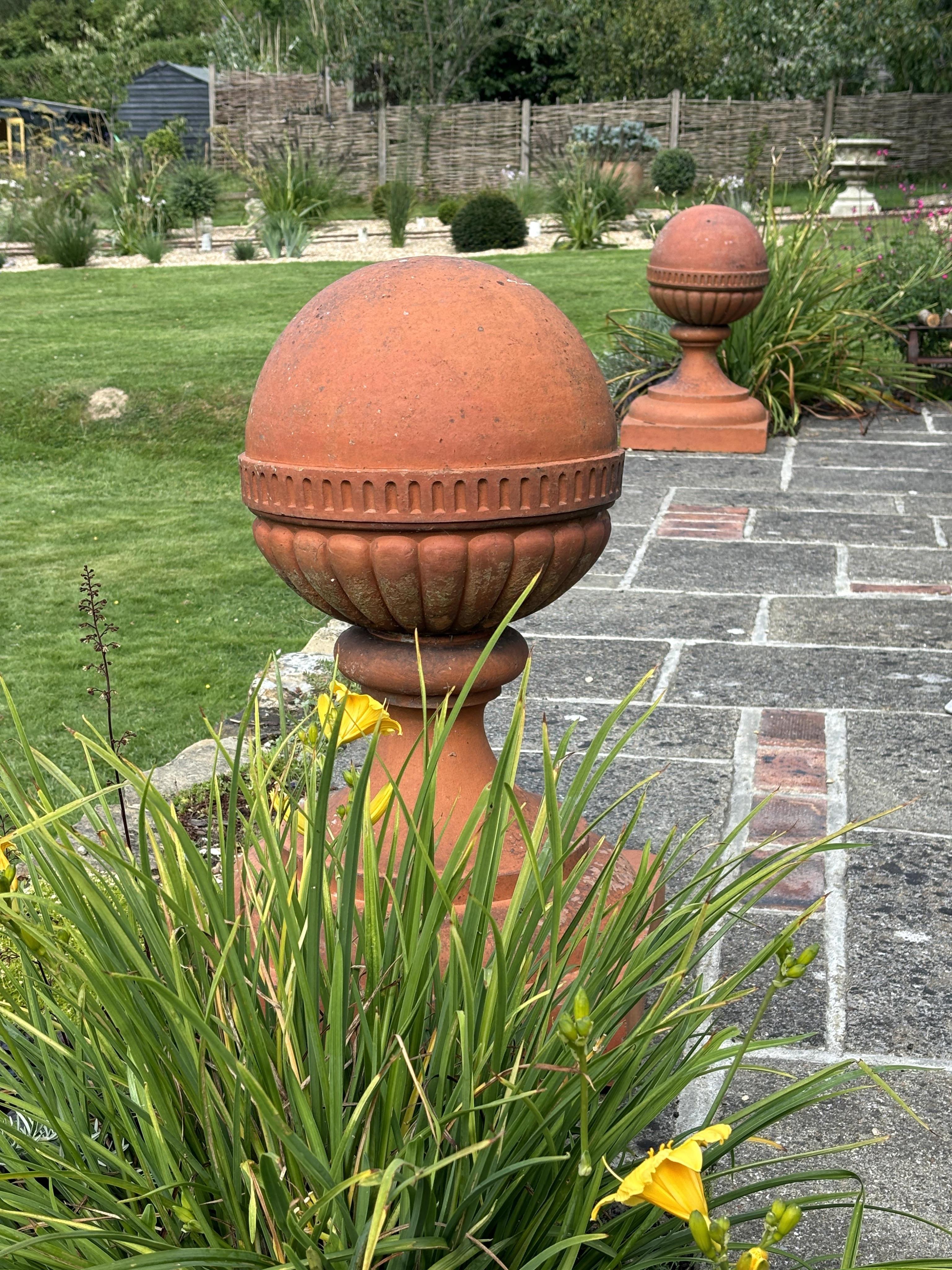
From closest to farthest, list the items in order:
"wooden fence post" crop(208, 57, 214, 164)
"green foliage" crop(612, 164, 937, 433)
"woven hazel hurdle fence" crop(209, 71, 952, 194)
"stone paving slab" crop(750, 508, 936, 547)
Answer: "stone paving slab" crop(750, 508, 936, 547)
"green foliage" crop(612, 164, 937, 433)
"woven hazel hurdle fence" crop(209, 71, 952, 194)
"wooden fence post" crop(208, 57, 214, 164)

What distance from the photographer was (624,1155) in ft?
6.48

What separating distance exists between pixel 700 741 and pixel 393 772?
149cm

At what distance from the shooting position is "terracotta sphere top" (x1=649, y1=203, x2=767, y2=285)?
713cm

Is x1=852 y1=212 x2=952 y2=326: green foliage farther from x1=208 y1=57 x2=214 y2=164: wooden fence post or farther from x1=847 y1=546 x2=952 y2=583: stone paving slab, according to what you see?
x1=208 y1=57 x2=214 y2=164: wooden fence post

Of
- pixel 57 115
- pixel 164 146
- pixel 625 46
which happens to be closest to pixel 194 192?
pixel 164 146

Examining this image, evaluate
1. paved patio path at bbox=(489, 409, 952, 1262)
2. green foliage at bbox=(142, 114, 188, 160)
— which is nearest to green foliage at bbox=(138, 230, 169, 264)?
green foliage at bbox=(142, 114, 188, 160)

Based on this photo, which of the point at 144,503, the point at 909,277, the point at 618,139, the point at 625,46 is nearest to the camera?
the point at 144,503

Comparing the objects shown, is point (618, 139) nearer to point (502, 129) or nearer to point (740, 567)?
point (502, 129)

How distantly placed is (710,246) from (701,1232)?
264 inches

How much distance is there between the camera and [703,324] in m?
7.39

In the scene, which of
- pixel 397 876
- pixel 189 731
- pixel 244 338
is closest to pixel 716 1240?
pixel 397 876

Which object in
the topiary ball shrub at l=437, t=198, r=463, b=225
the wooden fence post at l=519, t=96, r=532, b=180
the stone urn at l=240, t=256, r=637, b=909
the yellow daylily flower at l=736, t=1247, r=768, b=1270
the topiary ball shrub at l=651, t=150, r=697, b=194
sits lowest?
the yellow daylily flower at l=736, t=1247, r=768, b=1270

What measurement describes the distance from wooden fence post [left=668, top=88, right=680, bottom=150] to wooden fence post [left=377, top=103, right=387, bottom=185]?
597 centimetres

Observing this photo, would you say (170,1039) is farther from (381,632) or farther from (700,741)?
(700,741)
